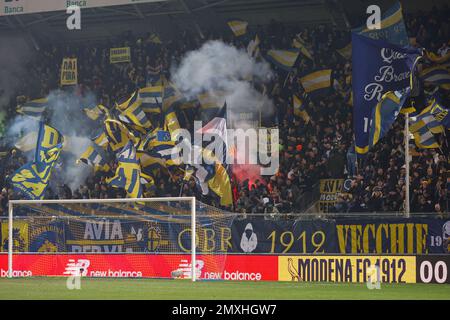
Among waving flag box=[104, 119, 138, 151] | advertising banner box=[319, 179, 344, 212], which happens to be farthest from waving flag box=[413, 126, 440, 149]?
waving flag box=[104, 119, 138, 151]

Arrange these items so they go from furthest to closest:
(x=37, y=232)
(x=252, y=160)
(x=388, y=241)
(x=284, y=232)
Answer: (x=252, y=160), (x=37, y=232), (x=284, y=232), (x=388, y=241)

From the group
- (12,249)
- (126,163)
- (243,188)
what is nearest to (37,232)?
(12,249)

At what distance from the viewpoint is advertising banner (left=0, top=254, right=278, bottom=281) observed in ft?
75.8

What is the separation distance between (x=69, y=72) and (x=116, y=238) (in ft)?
43.5

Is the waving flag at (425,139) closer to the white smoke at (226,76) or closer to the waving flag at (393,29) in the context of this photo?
the waving flag at (393,29)

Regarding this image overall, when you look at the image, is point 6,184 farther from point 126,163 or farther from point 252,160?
point 252,160

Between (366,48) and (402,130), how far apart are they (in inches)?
147

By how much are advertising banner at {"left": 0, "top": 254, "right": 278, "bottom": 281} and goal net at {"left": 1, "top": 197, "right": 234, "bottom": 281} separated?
2 centimetres

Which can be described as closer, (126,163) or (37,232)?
(37,232)

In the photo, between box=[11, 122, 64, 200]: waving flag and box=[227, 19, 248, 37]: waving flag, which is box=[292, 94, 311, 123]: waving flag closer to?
box=[227, 19, 248, 37]: waving flag

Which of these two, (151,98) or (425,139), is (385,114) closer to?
(425,139)

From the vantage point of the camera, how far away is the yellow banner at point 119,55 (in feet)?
116

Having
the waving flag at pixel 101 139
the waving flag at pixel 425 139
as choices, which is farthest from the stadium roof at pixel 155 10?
the waving flag at pixel 425 139

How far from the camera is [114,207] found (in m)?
24.5
